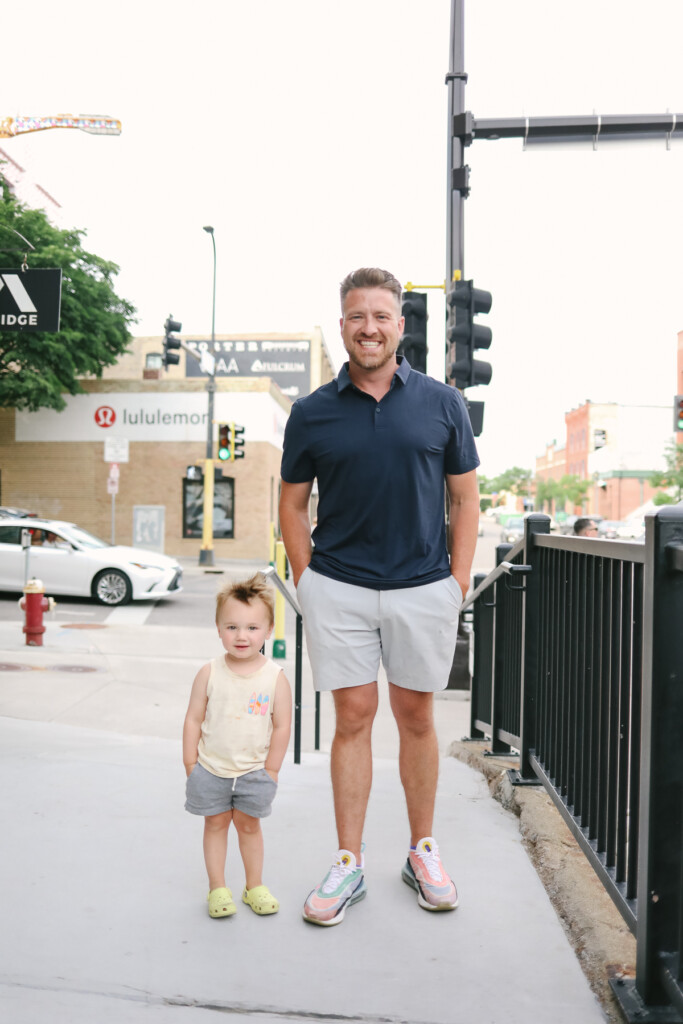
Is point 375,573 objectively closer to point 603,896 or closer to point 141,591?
point 603,896

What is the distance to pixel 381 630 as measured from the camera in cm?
287

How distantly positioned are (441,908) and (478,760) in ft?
7.32

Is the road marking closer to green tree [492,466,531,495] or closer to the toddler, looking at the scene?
the toddler

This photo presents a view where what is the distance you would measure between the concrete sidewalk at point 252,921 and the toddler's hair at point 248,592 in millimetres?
928

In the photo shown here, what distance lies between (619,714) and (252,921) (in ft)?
4.06

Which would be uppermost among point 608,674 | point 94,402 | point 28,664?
point 94,402

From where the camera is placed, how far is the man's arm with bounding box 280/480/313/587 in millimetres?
2986

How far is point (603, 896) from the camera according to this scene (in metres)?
2.80

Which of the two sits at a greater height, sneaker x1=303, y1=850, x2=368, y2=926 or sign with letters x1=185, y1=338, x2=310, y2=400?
sign with letters x1=185, y1=338, x2=310, y2=400

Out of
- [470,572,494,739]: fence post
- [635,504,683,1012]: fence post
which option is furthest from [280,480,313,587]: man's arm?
[470,572,494,739]: fence post

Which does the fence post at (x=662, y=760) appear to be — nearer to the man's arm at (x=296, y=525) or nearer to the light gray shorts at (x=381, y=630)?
the light gray shorts at (x=381, y=630)

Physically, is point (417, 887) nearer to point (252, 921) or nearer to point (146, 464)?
point (252, 921)

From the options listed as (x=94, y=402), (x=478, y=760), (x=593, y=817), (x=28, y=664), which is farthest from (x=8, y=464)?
(x=593, y=817)

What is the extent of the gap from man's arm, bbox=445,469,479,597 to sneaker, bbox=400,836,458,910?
0.84m
